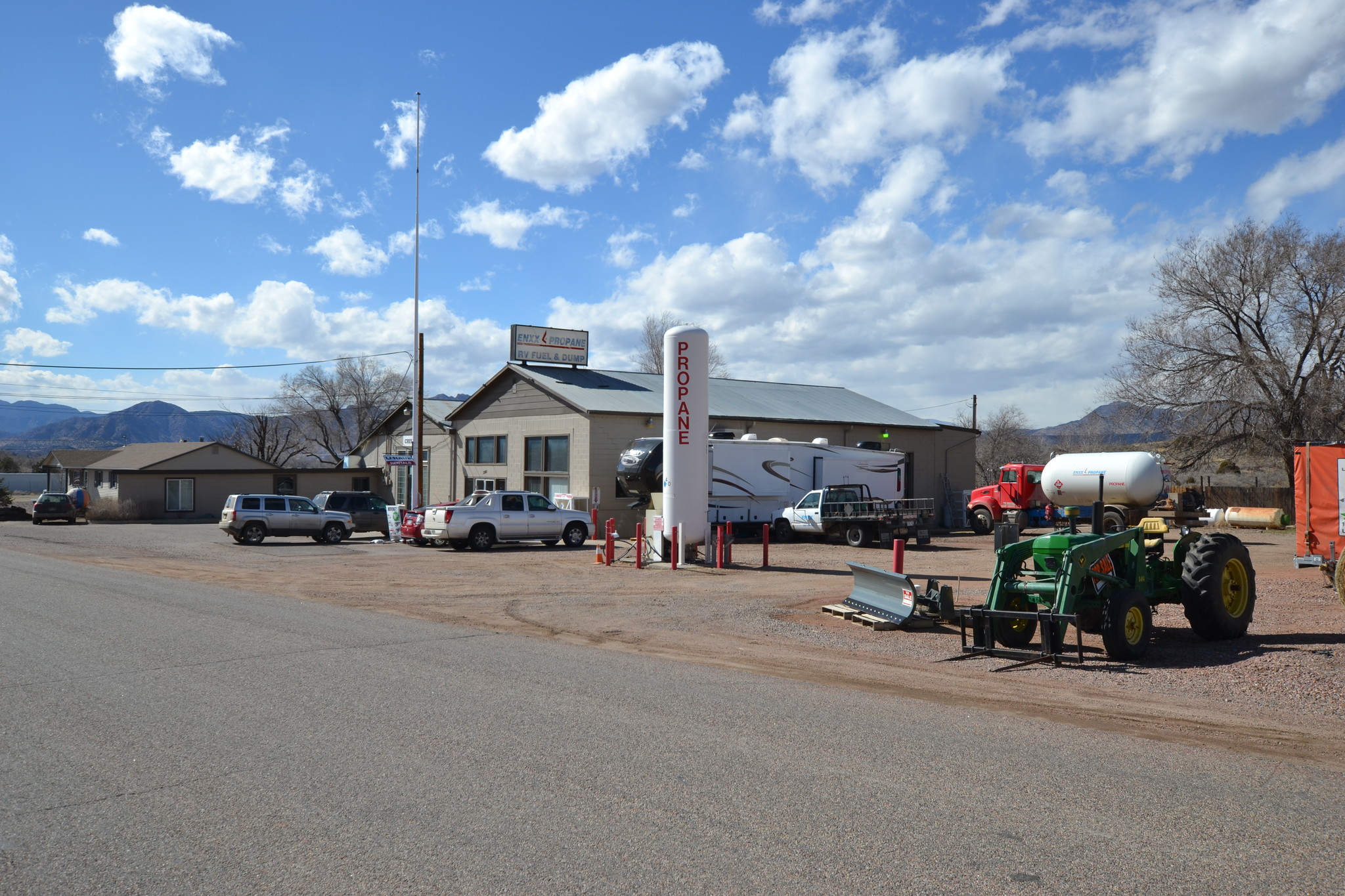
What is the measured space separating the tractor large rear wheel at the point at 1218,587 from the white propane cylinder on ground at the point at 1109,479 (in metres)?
15.7

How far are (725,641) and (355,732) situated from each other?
584 cm

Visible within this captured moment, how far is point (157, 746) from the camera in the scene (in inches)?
250

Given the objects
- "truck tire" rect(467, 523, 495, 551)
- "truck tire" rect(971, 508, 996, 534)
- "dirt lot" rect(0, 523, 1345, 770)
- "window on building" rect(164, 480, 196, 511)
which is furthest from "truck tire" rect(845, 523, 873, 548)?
"window on building" rect(164, 480, 196, 511)

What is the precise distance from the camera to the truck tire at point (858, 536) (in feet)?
93.0

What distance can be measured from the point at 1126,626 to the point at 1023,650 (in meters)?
1.24

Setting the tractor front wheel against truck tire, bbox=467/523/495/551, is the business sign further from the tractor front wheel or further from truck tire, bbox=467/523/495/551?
the tractor front wheel

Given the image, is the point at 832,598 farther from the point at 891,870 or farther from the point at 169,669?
the point at 891,870

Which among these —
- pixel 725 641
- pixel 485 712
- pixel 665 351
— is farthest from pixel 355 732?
pixel 665 351

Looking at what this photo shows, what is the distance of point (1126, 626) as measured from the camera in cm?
997

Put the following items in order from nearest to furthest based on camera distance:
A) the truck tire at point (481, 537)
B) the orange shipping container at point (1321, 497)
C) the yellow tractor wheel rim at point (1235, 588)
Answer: the yellow tractor wheel rim at point (1235, 588) < the orange shipping container at point (1321, 497) < the truck tire at point (481, 537)

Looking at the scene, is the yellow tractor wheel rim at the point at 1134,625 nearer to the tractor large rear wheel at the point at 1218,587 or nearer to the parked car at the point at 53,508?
the tractor large rear wheel at the point at 1218,587

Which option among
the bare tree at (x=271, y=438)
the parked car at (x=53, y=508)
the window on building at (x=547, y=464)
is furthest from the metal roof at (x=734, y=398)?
the bare tree at (x=271, y=438)

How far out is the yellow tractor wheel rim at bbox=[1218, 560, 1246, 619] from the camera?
11406 millimetres

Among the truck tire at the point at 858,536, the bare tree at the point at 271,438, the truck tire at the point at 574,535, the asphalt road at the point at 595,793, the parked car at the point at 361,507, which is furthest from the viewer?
the bare tree at the point at 271,438
